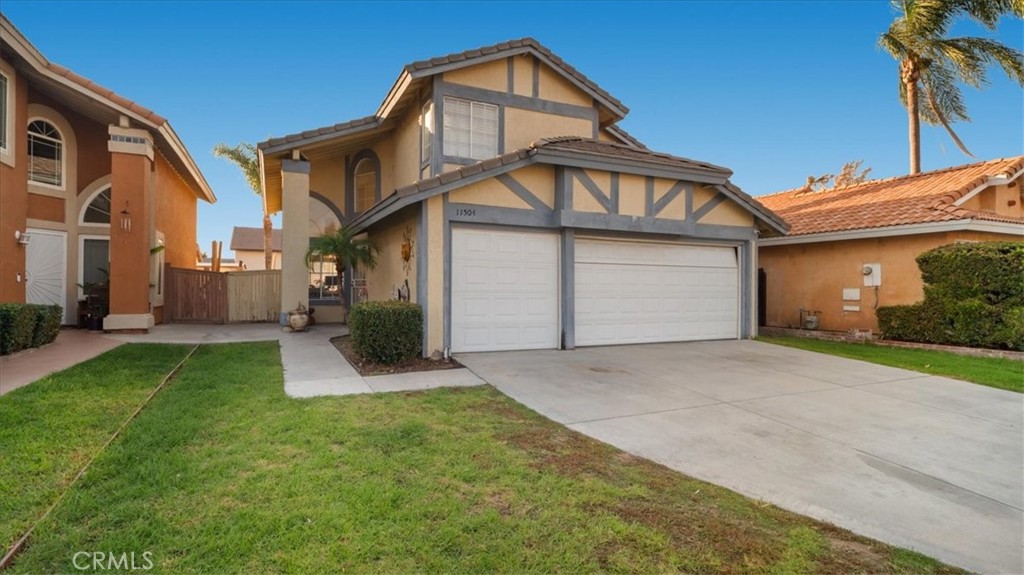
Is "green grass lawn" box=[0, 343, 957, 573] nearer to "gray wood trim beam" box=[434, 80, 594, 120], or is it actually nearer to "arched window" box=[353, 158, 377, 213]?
"gray wood trim beam" box=[434, 80, 594, 120]

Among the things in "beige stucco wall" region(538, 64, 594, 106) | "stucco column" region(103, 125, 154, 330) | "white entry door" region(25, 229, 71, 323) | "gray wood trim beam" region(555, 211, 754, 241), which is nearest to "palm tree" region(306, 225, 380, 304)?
"stucco column" region(103, 125, 154, 330)

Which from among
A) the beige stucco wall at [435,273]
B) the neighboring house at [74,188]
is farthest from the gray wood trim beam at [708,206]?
the neighboring house at [74,188]

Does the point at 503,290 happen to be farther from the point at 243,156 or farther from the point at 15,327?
the point at 243,156

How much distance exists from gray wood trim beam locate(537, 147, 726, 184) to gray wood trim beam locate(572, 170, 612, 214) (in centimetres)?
19

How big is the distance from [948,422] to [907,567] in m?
4.00

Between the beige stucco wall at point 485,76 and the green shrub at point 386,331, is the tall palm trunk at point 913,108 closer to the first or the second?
the beige stucco wall at point 485,76

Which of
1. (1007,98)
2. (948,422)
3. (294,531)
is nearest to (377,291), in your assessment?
(294,531)

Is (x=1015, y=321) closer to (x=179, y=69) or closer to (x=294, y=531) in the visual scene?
(x=294, y=531)

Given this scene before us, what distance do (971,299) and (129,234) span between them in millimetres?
18992

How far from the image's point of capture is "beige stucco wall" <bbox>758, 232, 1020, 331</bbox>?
1197 centimetres

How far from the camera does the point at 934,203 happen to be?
477 inches

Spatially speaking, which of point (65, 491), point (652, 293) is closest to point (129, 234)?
point (65, 491)

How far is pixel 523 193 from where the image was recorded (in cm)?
964

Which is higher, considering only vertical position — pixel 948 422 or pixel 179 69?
pixel 179 69
